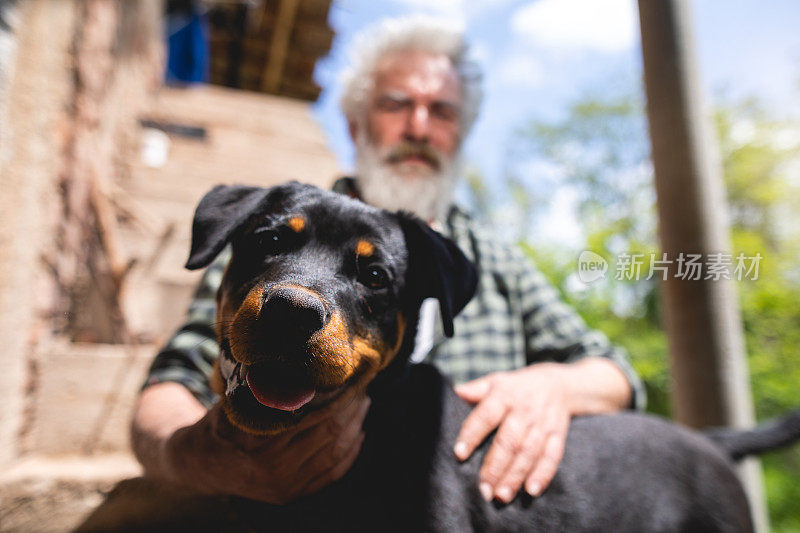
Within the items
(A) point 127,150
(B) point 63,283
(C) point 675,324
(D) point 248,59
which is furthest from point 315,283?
(D) point 248,59

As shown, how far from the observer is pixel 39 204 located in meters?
2.03

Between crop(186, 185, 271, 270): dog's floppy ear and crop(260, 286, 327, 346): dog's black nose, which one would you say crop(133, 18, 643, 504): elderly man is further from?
crop(186, 185, 271, 270): dog's floppy ear

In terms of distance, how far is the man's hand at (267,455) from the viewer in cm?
111

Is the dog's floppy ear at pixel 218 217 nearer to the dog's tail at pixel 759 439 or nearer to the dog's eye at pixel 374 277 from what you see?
the dog's eye at pixel 374 277

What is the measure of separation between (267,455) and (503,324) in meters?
1.29

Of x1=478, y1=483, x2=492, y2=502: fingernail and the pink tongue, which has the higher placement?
the pink tongue

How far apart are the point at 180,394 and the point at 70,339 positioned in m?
1.30

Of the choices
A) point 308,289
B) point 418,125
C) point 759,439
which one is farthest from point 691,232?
point 308,289

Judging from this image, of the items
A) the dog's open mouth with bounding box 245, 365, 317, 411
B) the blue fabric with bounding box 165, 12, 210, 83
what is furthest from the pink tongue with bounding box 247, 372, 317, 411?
the blue fabric with bounding box 165, 12, 210, 83

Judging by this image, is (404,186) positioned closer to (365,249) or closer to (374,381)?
(365,249)

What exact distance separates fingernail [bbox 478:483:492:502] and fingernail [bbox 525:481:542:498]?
0.12 meters

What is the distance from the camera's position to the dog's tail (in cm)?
200

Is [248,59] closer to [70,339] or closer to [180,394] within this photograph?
[70,339]

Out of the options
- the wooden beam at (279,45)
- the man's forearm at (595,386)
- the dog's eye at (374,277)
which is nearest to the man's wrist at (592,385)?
the man's forearm at (595,386)
